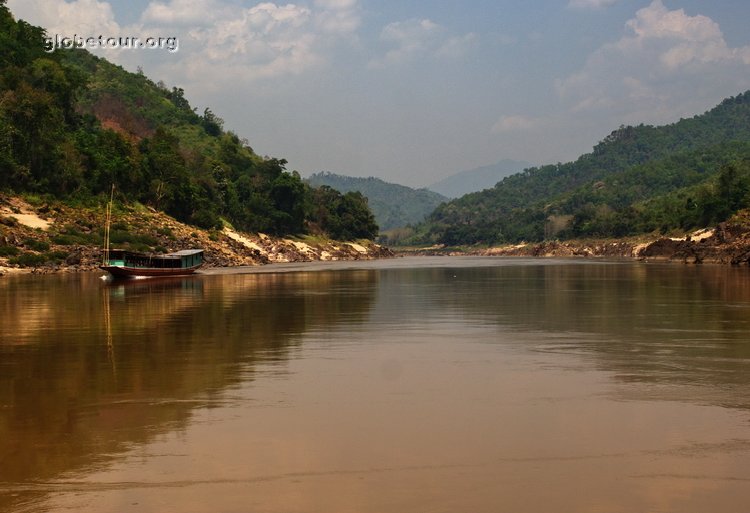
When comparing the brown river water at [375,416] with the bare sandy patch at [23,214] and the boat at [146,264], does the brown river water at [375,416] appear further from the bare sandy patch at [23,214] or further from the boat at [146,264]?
the bare sandy patch at [23,214]

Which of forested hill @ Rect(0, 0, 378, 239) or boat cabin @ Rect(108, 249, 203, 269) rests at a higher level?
forested hill @ Rect(0, 0, 378, 239)

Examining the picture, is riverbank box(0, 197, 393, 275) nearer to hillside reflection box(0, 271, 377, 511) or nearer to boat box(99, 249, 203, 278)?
boat box(99, 249, 203, 278)

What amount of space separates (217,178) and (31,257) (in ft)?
268

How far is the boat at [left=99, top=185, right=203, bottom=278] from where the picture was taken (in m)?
71.1

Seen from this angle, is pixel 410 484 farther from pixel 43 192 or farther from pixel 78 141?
pixel 78 141

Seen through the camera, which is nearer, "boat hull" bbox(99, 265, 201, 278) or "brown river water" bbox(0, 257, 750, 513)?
"brown river water" bbox(0, 257, 750, 513)

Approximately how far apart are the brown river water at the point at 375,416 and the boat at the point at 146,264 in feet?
121

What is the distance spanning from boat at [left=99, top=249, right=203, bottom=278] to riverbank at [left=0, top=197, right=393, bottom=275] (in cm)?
1167

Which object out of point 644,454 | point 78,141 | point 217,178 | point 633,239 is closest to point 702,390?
point 644,454

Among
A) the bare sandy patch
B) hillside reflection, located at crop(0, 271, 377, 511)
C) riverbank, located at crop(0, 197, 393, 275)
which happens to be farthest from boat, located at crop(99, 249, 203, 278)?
hillside reflection, located at crop(0, 271, 377, 511)

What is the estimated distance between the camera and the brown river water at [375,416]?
11.4 meters

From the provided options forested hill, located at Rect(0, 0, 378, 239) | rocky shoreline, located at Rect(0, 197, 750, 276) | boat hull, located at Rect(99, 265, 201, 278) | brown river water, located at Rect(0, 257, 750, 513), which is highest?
forested hill, located at Rect(0, 0, 378, 239)

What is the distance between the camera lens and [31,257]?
84.3m

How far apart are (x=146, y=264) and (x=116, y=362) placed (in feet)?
183
